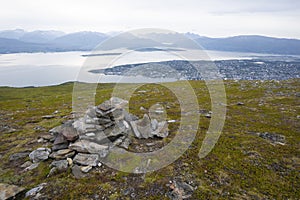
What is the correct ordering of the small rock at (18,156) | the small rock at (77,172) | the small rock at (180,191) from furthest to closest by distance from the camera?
the small rock at (18,156)
the small rock at (77,172)
the small rock at (180,191)

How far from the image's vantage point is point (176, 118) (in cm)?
1912

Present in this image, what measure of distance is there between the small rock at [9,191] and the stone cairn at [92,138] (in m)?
1.52

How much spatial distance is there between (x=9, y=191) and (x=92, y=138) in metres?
4.63

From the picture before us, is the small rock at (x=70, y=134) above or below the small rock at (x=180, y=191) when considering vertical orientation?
above

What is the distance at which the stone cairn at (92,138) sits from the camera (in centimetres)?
1055

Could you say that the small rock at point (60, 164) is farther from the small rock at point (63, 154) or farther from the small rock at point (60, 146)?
the small rock at point (60, 146)

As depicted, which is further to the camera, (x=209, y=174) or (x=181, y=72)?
(x=181, y=72)

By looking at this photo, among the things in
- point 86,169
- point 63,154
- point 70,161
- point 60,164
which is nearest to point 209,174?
point 86,169

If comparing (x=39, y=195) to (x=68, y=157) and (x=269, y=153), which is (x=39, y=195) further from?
(x=269, y=153)

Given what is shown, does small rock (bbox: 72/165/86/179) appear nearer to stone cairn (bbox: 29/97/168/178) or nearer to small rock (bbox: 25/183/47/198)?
stone cairn (bbox: 29/97/168/178)

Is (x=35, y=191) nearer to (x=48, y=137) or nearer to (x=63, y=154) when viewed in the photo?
(x=63, y=154)

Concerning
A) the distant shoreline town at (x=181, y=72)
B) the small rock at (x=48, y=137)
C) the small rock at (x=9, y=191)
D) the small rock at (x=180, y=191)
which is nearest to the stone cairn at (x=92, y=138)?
the small rock at (x=48, y=137)

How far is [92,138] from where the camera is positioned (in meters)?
11.9

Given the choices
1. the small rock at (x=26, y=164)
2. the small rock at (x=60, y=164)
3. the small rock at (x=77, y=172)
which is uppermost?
the small rock at (x=60, y=164)
